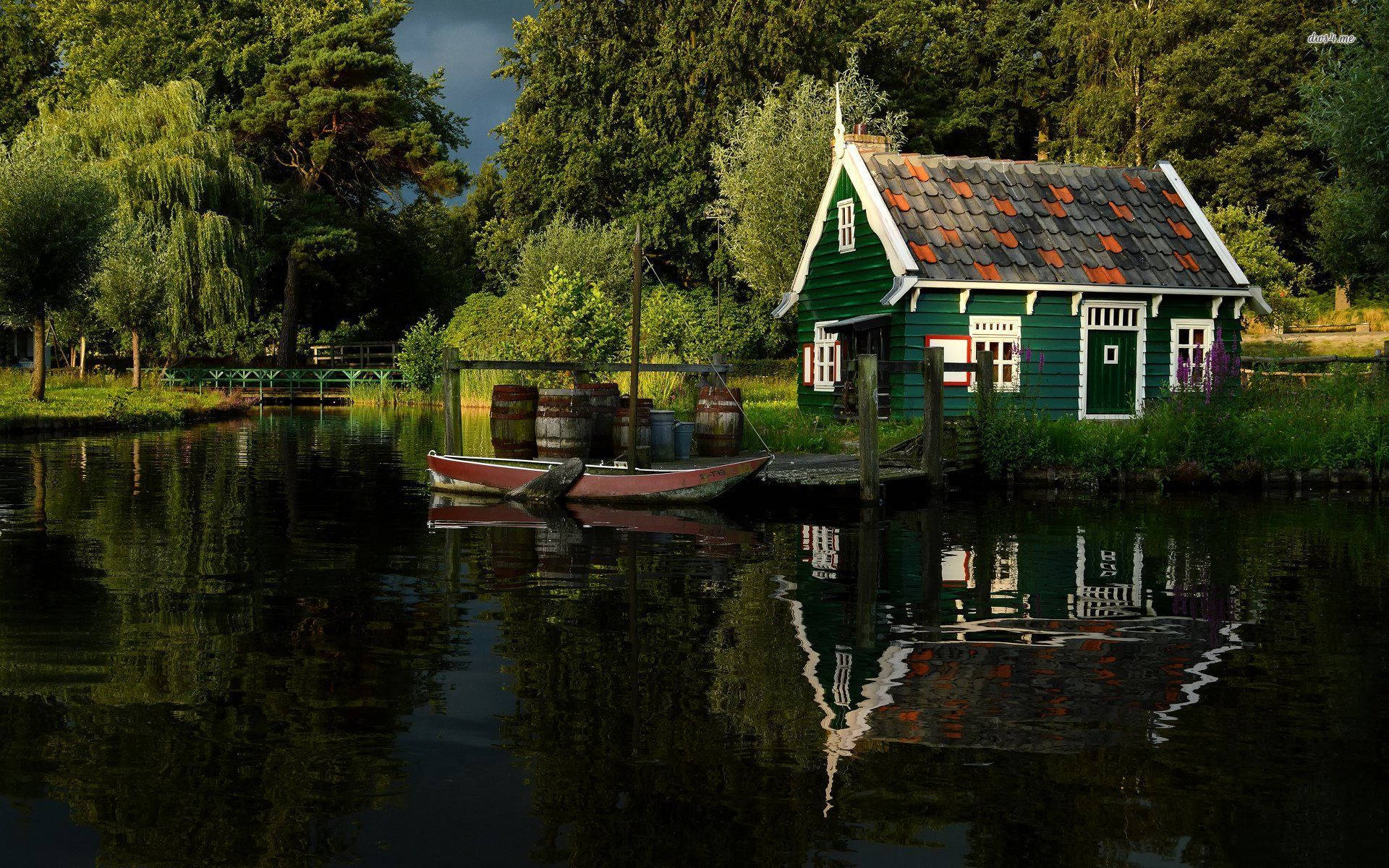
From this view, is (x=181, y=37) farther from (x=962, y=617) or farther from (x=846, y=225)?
(x=962, y=617)

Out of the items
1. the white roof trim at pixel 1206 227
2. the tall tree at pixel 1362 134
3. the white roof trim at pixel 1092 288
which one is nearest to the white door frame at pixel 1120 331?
the white roof trim at pixel 1092 288

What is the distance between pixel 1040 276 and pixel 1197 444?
6388 millimetres

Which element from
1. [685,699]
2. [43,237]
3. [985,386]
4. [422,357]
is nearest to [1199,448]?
[985,386]

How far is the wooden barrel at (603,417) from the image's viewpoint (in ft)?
61.8

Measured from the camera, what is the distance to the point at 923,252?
25.0 metres

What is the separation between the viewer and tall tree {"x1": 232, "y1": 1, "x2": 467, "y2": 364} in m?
59.3

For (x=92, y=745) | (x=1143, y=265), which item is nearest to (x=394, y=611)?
(x=92, y=745)

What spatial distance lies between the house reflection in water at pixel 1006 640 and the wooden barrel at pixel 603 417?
583 cm

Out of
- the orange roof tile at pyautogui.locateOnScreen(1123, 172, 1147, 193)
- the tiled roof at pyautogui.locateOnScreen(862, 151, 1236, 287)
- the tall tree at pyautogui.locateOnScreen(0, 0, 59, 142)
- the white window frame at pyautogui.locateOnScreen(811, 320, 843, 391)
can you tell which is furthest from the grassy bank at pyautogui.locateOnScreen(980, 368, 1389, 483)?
the tall tree at pyautogui.locateOnScreen(0, 0, 59, 142)

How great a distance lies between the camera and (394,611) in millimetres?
9523

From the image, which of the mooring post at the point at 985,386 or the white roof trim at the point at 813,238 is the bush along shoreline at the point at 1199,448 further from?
the white roof trim at the point at 813,238

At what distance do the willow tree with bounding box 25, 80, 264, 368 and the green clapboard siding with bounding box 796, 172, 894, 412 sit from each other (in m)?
25.2

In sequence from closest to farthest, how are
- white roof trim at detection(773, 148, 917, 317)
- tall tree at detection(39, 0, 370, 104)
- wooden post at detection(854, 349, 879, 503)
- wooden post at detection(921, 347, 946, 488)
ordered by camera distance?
1. wooden post at detection(854, 349, 879, 503)
2. wooden post at detection(921, 347, 946, 488)
3. white roof trim at detection(773, 148, 917, 317)
4. tall tree at detection(39, 0, 370, 104)

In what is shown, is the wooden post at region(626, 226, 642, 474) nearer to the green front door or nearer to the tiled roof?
the tiled roof
